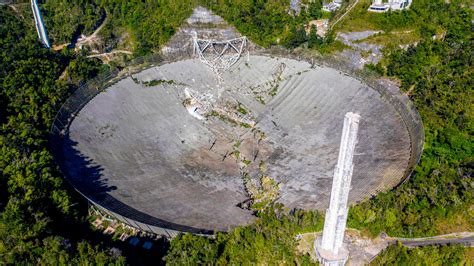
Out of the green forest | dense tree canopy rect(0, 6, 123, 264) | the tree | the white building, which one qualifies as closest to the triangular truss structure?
the green forest

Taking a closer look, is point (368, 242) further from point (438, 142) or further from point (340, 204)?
point (438, 142)

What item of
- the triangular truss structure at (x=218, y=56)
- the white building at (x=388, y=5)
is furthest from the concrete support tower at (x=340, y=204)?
the white building at (x=388, y=5)

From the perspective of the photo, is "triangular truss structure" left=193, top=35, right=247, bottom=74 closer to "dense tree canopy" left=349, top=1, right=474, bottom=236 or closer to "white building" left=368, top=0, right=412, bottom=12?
"dense tree canopy" left=349, top=1, right=474, bottom=236

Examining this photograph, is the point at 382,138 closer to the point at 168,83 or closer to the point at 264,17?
the point at 168,83

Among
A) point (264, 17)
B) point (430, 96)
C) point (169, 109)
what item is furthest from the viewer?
point (264, 17)

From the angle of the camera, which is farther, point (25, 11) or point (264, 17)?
point (25, 11)

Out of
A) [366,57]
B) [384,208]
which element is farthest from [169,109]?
[366,57]
